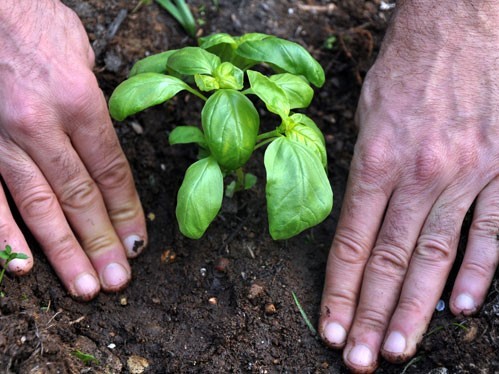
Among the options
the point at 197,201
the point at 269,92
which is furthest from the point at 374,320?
the point at 269,92

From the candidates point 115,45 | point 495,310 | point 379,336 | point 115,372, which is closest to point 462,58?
point 495,310

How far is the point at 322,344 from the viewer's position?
2148mm

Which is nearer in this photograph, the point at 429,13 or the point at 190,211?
the point at 190,211

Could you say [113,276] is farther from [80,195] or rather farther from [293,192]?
[293,192]

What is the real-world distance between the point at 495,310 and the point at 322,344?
0.58 metres

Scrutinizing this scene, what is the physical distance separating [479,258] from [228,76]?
1.04 metres

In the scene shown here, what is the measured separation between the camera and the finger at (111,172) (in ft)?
7.25

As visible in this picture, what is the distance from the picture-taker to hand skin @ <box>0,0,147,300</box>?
213cm

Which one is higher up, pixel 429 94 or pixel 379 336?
pixel 429 94

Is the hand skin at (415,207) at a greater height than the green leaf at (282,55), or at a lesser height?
lesser

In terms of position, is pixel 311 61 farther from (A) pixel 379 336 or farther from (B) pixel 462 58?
(A) pixel 379 336

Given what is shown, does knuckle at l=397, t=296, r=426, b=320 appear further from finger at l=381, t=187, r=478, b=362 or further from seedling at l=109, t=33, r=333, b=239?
seedling at l=109, t=33, r=333, b=239

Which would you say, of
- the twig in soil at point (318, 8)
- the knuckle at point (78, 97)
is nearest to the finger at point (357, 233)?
the knuckle at point (78, 97)

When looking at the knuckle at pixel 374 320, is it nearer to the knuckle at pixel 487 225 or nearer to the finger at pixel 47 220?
the knuckle at pixel 487 225
